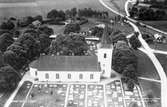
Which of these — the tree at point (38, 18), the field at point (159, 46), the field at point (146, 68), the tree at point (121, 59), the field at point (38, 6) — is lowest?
the field at point (146, 68)

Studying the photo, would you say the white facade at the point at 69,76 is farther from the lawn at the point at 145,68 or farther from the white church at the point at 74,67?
the lawn at the point at 145,68

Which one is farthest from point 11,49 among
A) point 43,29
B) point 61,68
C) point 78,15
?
point 78,15

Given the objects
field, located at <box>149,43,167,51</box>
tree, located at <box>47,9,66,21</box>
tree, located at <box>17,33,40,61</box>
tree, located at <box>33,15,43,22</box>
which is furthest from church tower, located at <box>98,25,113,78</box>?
tree, located at <box>33,15,43,22</box>

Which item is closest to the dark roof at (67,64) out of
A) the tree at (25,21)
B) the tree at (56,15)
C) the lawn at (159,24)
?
the tree at (25,21)

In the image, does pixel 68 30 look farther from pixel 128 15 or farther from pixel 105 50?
pixel 128 15

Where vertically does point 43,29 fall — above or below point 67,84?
above

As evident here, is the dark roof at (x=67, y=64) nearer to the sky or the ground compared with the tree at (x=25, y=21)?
nearer to the ground

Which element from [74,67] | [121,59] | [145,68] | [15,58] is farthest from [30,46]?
[145,68]

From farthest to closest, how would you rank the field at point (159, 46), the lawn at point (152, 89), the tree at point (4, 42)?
the field at point (159, 46) < the tree at point (4, 42) < the lawn at point (152, 89)
